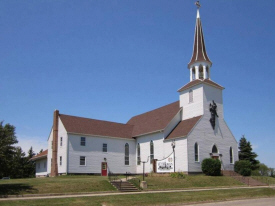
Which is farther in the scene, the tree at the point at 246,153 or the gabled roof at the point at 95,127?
the tree at the point at 246,153

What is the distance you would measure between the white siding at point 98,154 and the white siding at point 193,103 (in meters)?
10.2

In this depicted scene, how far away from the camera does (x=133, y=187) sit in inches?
1091

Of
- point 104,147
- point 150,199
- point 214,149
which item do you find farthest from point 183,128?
point 150,199

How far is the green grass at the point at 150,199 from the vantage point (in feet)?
62.3

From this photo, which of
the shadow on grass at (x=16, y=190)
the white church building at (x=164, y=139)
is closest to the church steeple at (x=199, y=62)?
the white church building at (x=164, y=139)

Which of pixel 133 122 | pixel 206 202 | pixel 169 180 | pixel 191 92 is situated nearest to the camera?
pixel 206 202

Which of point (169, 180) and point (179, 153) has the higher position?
point (179, 153)

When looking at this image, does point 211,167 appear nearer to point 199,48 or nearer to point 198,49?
point 198,49

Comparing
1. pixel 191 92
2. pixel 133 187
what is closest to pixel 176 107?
pixel 191 92

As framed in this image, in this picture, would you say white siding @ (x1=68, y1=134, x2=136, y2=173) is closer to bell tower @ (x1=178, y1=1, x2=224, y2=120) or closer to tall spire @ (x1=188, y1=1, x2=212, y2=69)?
bell tower @ (x1=178, y1=1, x2=224, y2=120)

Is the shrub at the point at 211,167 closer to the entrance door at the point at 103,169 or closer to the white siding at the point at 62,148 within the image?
the entrance door at the point at 103,169

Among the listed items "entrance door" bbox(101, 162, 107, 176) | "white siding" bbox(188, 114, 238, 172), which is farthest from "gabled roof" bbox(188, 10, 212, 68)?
"entrance door" bbox(101, 162, 107, 176)

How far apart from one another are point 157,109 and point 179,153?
42.4 feet

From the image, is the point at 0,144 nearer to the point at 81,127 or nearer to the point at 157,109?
the point at 81,127
